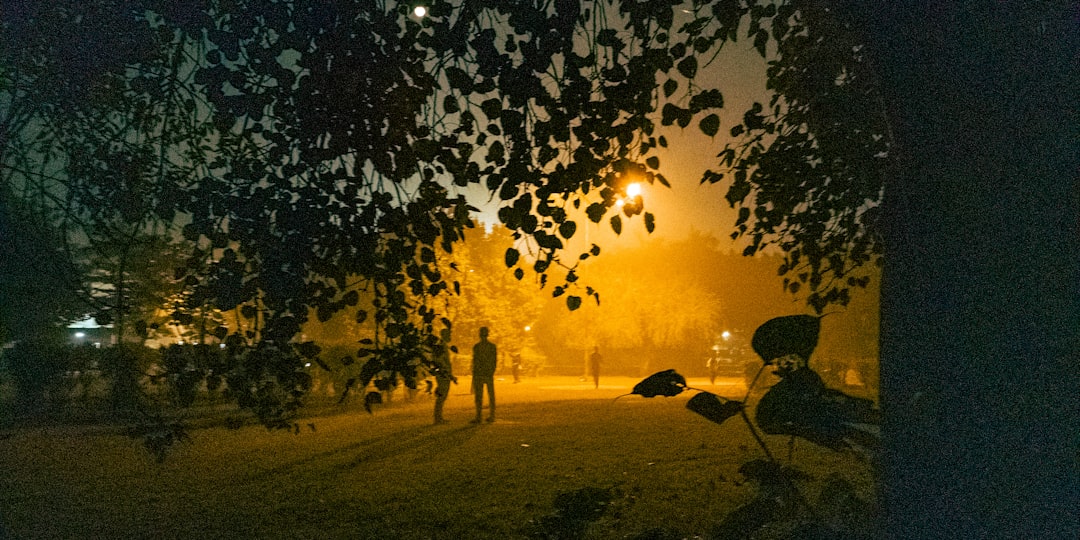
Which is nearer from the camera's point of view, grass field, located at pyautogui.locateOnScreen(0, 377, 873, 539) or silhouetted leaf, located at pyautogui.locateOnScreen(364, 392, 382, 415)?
silhouetted leaf, located at pyautogui.locateOnScreen(364, 392, 382, 415)

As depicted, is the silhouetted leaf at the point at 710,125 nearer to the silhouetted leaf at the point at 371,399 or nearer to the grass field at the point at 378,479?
the grass field at the point at 378,479

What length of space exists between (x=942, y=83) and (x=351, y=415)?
13619mm

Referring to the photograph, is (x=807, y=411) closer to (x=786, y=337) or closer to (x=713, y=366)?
(x=786, y=337)

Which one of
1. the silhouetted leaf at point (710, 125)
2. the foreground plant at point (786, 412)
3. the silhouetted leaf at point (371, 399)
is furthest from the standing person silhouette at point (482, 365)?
the foreground plant at point (786, 412)

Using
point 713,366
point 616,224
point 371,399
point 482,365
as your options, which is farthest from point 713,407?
point 713,366

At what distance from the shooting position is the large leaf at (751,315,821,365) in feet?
6.10

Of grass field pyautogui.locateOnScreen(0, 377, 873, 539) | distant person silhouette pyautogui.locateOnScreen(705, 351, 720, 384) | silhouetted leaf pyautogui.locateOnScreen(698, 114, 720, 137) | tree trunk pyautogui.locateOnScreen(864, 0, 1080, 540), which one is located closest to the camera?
tree trunk pyautogui.locateOnScreen(864, 0, 1080, 540)

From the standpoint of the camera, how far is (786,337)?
1.90 metres

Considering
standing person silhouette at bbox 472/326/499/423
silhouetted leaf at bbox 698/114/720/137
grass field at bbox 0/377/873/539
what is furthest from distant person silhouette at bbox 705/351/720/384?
silhouetted leaf at bbox 698/114/720/137

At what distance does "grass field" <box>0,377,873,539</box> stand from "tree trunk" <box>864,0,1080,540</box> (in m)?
0.44

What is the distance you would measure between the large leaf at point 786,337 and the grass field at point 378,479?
147cm

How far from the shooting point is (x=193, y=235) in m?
3.73

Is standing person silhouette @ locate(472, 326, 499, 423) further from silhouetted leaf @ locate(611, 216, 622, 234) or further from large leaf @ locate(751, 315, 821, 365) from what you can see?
large leaf @ locate(751, 315, 821, 365)

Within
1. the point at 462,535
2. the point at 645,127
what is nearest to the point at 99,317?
the point at 462,535
